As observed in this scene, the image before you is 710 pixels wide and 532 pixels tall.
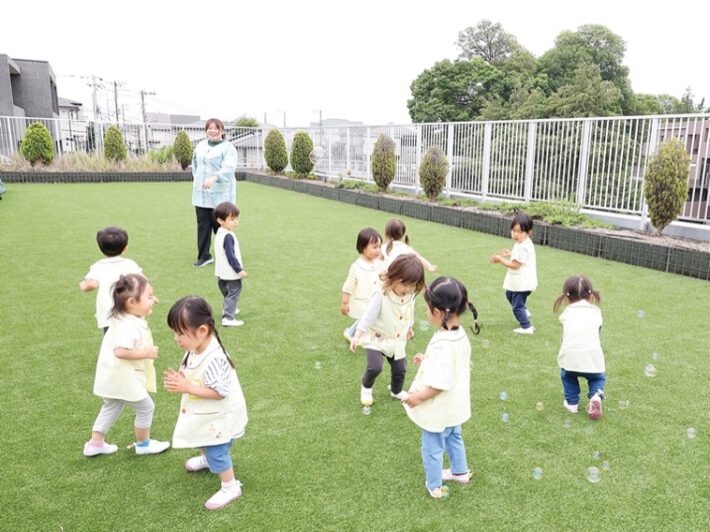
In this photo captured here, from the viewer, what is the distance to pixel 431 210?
37.3ft

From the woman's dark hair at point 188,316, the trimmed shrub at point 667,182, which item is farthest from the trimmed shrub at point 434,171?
the woman's dark hair at point 188,316

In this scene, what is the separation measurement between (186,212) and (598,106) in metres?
26.0

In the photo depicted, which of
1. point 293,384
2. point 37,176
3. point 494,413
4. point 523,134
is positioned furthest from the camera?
point 37,176

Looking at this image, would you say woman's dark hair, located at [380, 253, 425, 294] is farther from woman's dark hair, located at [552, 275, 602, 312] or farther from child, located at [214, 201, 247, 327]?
child, located at [214, 201, 247, 327]

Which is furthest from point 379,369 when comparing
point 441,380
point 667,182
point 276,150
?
point 276,150

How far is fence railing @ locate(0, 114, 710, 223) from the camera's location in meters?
8.38

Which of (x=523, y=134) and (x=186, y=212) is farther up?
(x=523, y=134)

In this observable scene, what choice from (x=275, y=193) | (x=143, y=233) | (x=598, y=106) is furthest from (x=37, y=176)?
(x=598, y=106)

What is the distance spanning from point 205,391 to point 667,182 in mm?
7753

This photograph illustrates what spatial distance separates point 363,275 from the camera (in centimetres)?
388

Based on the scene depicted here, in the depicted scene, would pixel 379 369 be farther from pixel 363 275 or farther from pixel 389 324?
pixel 363 275

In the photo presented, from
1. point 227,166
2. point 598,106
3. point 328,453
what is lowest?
point 328,453

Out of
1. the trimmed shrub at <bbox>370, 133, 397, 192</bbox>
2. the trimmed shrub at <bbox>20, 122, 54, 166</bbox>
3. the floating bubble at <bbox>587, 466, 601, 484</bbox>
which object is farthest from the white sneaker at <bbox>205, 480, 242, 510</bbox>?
the trimmed shrub at <bbox>20, 122, 54, 166</bbox>

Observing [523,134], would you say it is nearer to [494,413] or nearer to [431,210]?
[431,210]
